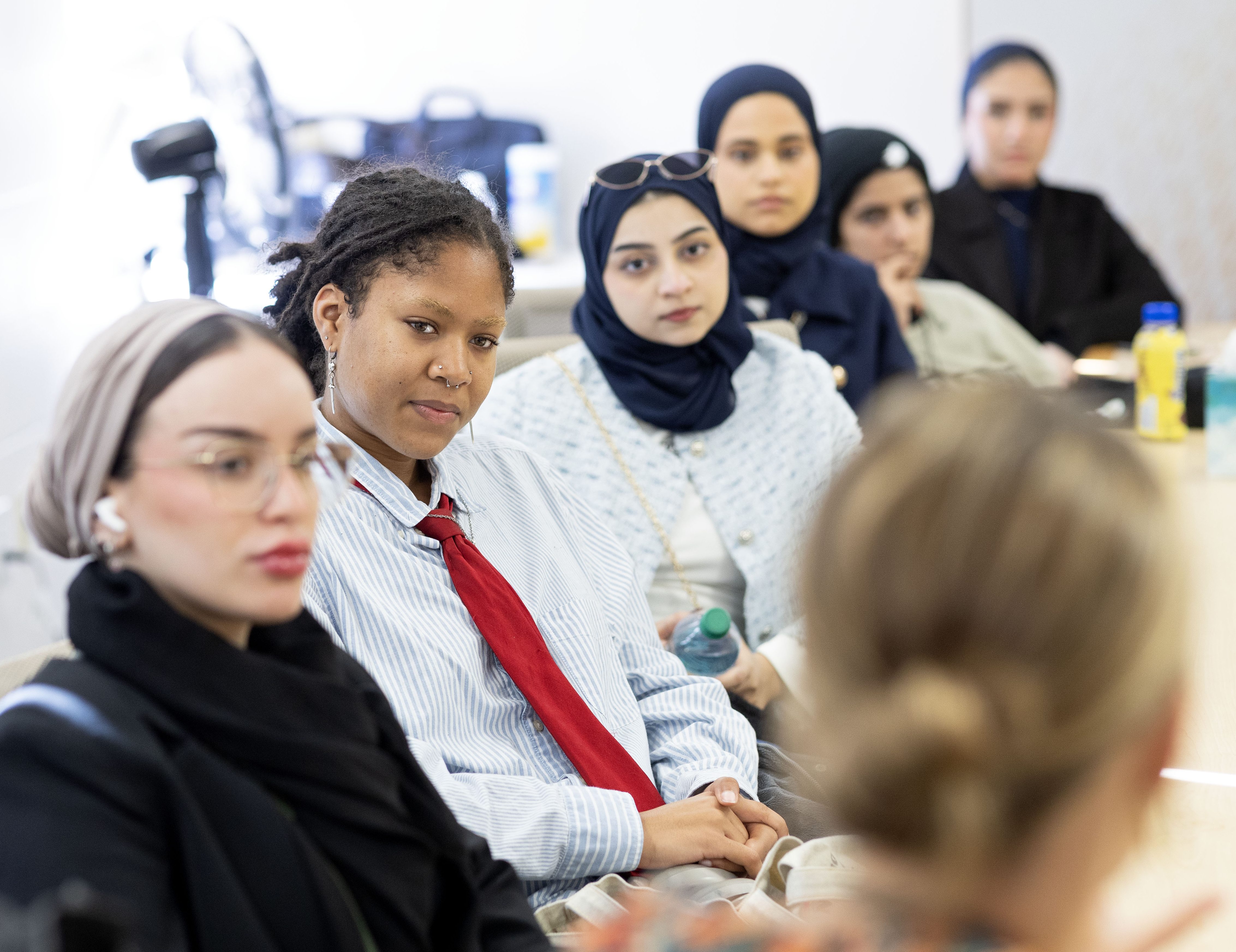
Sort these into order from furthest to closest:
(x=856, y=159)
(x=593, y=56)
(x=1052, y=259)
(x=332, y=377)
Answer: (x=593, y=56) → (x=1052, y=259) → (x=856, y=159) → (x=332, y=377)

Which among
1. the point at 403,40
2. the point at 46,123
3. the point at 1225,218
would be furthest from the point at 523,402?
the point at 1225,218

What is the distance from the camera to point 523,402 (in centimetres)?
182

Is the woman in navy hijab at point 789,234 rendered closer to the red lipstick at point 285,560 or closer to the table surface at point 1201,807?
the table surface at point 1201,807

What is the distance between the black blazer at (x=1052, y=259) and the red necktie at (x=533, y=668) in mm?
2325

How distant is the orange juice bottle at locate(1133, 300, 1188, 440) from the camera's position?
98.7 inches

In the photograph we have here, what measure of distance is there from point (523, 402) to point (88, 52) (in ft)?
7.77

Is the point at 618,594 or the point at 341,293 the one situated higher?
the point at 341,293

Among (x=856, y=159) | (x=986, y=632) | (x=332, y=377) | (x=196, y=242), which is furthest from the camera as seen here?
(x=856, y=159)

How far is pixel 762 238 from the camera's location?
2400 mm

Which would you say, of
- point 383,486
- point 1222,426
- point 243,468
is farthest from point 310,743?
point 1222,426

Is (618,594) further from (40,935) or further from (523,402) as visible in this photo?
(40,935)

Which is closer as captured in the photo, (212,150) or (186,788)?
(186,788)

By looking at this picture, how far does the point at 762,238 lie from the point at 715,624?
1077 millimetres

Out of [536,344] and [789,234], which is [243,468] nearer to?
[536,344]
